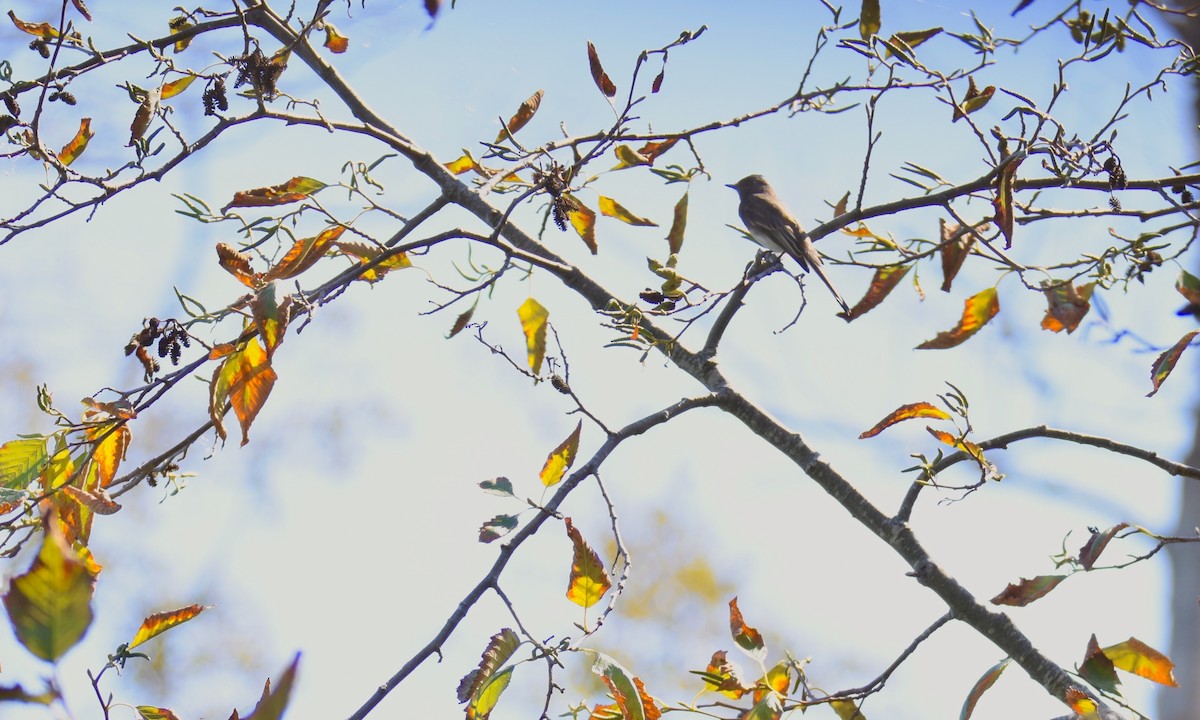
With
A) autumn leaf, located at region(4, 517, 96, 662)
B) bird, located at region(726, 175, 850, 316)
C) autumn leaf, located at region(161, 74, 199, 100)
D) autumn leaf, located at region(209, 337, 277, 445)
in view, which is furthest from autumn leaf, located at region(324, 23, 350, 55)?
autumn leaf, located at region(4, 517, 96, 662)

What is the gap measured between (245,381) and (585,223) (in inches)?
31.2

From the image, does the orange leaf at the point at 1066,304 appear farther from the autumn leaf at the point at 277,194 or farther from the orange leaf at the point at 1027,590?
the autumn leaf at the point at 277,194

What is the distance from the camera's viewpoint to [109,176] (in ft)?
4.98

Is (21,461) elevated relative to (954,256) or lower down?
lower down

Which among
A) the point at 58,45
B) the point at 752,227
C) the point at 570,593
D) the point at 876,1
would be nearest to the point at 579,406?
the point at 570,593

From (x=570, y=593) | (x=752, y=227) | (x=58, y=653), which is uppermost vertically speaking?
(x=752, y=227)

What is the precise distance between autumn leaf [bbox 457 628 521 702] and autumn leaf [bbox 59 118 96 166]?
1.13 m

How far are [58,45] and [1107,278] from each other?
1.86m

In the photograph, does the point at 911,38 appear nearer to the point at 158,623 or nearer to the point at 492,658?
the point at 492,658

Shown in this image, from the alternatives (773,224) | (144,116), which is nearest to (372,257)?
(144,116)

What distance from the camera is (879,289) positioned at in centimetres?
172

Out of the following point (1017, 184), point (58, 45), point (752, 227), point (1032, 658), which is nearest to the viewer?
point (58, 45)

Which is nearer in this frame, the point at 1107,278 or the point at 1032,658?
the point at 1032,658

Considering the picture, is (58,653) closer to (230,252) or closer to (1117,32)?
(230,252)
